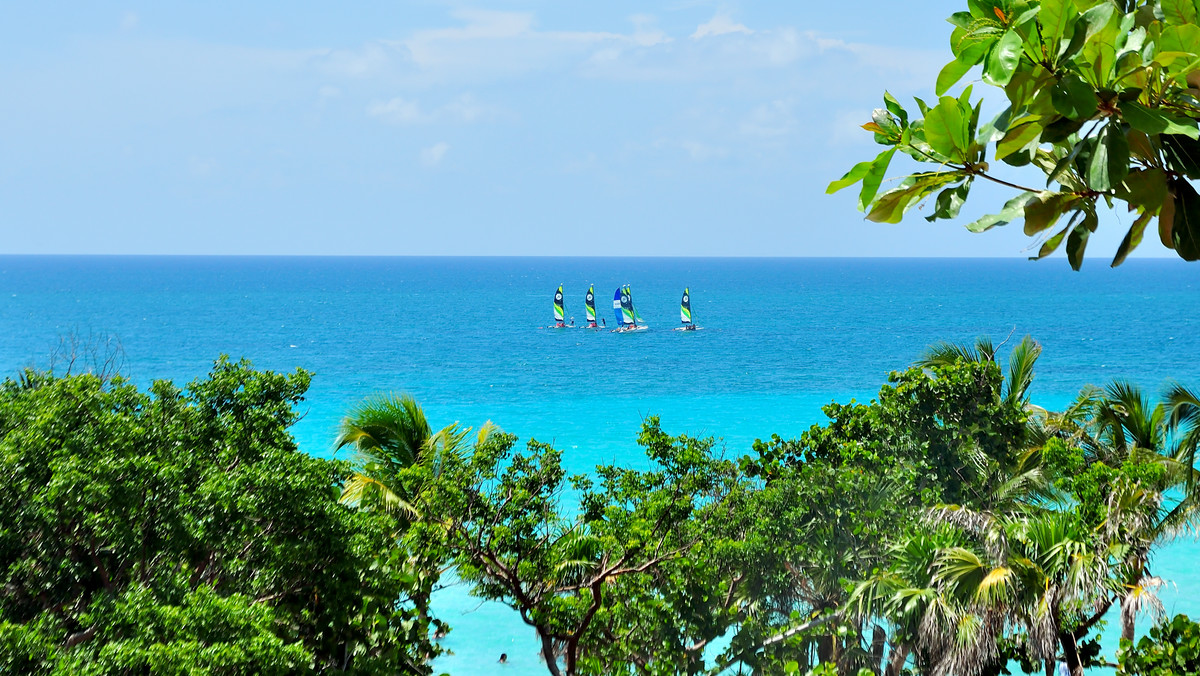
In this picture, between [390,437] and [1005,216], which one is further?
[390,437]

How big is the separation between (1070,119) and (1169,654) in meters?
A: 6.05

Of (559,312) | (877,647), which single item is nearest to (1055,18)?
(877,647)

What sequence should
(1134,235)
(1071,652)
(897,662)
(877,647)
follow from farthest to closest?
(877,647) → (897,662) → (1071,652) → (1134,235)

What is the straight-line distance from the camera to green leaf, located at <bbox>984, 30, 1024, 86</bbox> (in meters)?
1.67

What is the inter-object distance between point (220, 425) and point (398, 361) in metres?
51.1

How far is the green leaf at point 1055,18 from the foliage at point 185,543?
5.31 meters

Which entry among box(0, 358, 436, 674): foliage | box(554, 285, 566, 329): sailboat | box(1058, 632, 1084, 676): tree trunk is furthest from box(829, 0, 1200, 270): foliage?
box(554, 285, 566, 329): sailboat

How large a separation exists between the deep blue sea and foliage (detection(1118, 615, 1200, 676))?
11442 millimetres

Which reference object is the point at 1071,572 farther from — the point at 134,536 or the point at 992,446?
the point at 134,536

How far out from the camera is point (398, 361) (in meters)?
58.2

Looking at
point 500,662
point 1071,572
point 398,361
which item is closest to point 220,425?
point 1071,572

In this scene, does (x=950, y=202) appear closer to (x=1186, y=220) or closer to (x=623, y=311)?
(x=1186, y=220)

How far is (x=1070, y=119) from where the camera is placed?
1920 millimetres

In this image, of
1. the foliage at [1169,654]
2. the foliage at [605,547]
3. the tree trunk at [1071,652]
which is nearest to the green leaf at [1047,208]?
the foliage at [1169,654]
